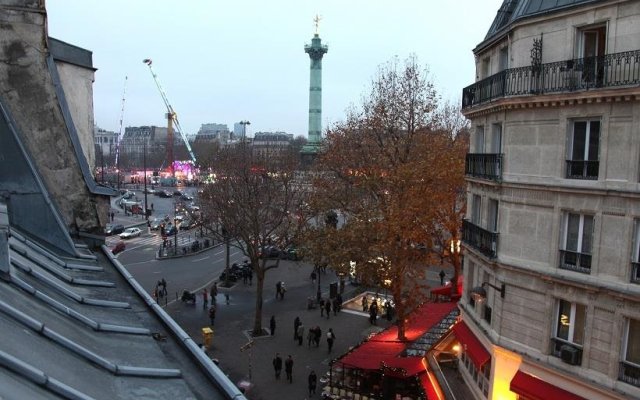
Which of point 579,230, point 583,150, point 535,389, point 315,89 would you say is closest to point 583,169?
point 583,150

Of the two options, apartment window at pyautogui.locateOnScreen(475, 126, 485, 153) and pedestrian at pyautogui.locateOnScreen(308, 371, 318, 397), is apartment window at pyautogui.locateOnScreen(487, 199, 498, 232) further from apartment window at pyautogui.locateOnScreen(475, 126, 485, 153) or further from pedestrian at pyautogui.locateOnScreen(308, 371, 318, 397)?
pedestrian at pyautogui.locateOnScreen(308, 371, 318, 397)

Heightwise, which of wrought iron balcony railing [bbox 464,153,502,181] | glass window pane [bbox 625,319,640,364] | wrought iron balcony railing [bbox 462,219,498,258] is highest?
wrought iron balcony railing [bbox 464,153,502,181]

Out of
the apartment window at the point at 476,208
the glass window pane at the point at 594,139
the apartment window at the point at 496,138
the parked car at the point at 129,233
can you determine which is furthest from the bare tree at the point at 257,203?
the parked car at the point at 129,233

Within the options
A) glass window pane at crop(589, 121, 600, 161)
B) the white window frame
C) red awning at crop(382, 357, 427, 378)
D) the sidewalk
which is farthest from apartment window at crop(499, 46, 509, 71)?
the sidewalk

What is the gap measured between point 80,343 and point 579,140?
1279 cm

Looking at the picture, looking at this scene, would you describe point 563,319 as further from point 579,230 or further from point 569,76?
point 569,76

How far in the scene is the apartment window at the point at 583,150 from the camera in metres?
13.4

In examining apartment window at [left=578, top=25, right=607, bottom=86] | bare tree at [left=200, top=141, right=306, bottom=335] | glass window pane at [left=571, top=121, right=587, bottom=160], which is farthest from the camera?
bare tree at [left=200, top=141, right=306, bottom=335]

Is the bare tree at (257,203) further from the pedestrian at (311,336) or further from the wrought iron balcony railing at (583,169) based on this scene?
the wrought iron balcony railing at (583,169)

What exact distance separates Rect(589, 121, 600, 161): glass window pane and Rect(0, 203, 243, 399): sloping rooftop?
11.2 m

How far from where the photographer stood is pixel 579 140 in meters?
13.9

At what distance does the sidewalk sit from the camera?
2191 cm

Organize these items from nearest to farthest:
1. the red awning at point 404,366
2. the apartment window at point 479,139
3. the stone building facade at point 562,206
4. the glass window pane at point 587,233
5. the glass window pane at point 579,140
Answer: the stone building facade at point 562,206
the glass window pane at point 587,233
the glass window pane at point 579,140
the apartment window at point 479,139
the red awning at point 404,366

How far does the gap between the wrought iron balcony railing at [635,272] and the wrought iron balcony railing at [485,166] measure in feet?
15.2
